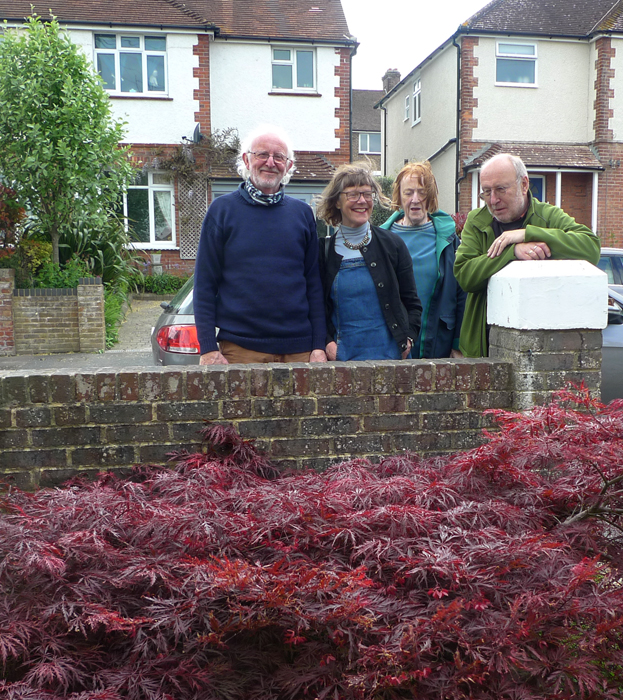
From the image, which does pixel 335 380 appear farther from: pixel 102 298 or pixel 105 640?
pixel 102 298

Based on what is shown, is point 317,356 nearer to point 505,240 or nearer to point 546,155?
point 505,240

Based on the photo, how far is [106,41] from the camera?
17.6 meters

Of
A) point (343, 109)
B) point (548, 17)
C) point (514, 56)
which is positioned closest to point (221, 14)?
point (343, 109)

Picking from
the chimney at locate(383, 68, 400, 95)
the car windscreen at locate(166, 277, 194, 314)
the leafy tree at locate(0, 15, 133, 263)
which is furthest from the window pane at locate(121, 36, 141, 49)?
the chimney at locate(383, 68, 400, 95)

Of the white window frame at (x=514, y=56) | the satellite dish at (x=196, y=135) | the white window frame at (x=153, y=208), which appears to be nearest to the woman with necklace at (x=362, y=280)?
the satellite dish at (x=196, y=135)

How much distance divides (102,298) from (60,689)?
9849 mm

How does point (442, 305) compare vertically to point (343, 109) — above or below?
below

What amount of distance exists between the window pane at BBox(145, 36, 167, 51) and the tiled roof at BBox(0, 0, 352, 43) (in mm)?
407

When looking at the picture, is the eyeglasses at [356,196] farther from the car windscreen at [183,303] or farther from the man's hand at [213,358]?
the car windscreen at [183,303]

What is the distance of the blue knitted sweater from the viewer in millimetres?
3223

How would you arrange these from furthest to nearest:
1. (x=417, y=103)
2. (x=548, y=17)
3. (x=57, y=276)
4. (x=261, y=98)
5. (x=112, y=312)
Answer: (x=417, y=103) < (x=548, y=17) < (x=261, y=98) < (x=112, y=312) < (x=57, y=276)

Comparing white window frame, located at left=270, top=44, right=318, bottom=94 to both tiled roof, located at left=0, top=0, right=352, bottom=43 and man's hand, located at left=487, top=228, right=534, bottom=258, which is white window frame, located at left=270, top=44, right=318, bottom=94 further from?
man's hand, located at left=487, top=228, right=534, bottom=258

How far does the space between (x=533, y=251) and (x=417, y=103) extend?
72.8 ft

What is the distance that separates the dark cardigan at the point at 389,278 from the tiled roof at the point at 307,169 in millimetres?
14464
